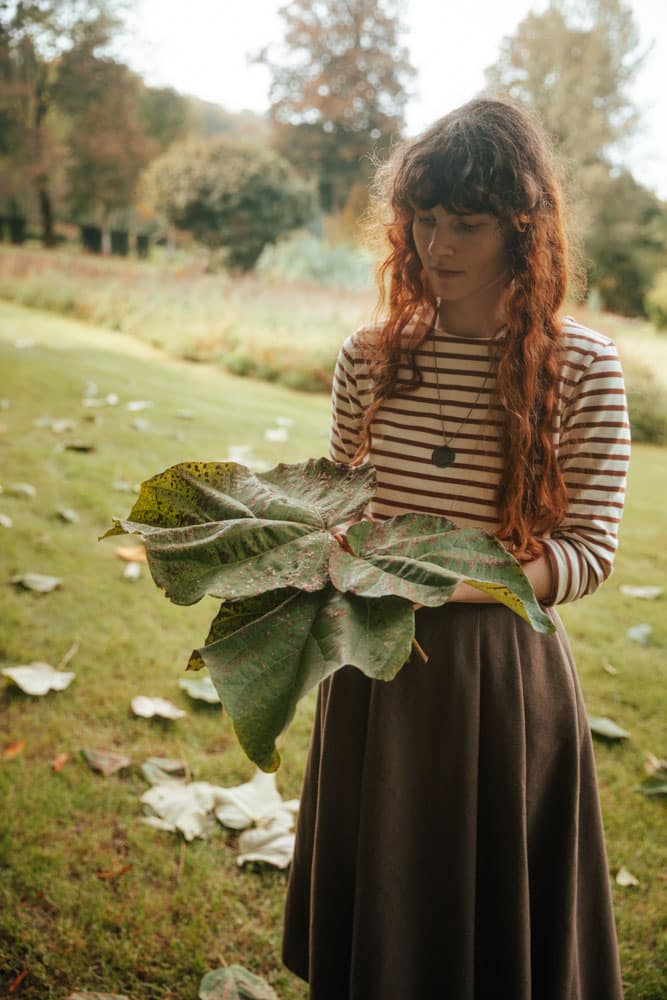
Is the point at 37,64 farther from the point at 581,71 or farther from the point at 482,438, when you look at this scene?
the point at 482,438

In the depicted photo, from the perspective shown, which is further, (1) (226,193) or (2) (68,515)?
(1) (226,193)

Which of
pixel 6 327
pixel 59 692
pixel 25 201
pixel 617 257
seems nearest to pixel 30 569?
pixel 59 692

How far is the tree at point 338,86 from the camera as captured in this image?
10.7 m

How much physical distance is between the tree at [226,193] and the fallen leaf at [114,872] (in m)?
9.15

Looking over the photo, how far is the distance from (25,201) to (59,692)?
30.4 ft

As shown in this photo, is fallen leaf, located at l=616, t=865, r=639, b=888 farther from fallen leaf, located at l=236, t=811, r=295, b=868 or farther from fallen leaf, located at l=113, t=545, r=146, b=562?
fallen leaf, located at l=113, t=545, r=146, b=562

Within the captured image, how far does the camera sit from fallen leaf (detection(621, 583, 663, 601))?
3.32 m

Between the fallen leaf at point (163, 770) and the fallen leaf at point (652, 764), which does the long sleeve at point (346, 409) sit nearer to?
the fallen leaf at point (163, 770)

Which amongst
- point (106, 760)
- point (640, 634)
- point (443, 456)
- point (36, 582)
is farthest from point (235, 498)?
point (640, 634)

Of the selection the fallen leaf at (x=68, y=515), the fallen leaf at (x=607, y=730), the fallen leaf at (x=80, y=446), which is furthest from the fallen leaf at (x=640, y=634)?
the fallen leaf at (x=80, y=446)

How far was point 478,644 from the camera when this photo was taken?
115cm

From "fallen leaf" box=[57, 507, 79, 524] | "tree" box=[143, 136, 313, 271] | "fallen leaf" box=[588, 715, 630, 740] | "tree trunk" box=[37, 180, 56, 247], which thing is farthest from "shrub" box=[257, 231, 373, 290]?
"fallen leaf" box=[588, 715, 630, 740]

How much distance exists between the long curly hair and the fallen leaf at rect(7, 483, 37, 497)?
2796 millimetres

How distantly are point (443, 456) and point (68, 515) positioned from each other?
8.47ft
